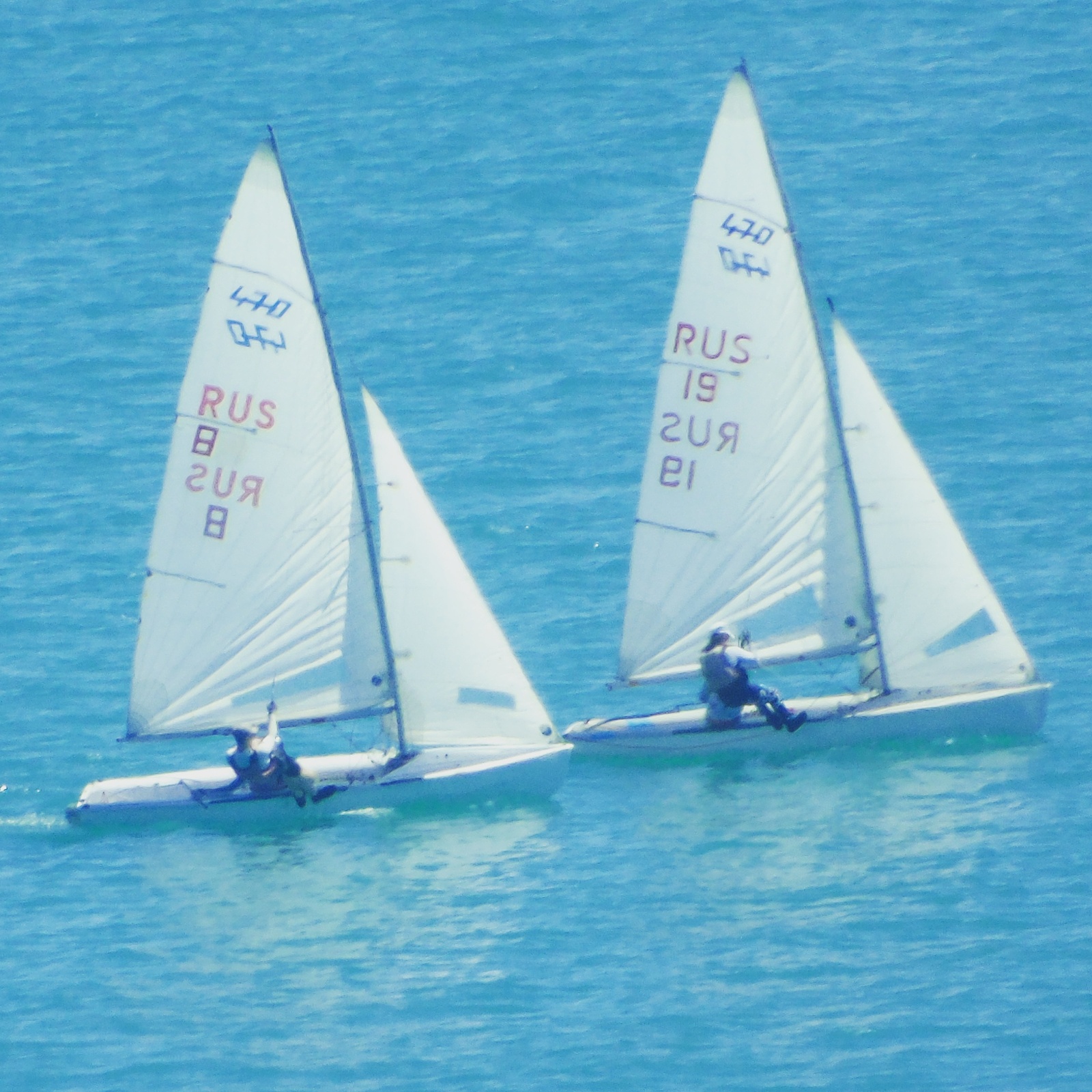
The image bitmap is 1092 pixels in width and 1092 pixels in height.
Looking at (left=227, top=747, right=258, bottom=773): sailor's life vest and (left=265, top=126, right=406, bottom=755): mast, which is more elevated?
(left=265, top=126, right=406, bottom=755): mast

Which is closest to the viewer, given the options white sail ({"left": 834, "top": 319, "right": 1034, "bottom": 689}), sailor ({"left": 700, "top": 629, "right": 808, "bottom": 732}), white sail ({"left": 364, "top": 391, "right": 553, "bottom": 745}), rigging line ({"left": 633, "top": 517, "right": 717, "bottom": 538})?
white sail ({"left": 364, "top": 391, "right": 553, "bottom": 745})

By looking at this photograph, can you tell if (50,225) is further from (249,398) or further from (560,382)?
(249,398)

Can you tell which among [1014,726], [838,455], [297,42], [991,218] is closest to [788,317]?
[838,455]

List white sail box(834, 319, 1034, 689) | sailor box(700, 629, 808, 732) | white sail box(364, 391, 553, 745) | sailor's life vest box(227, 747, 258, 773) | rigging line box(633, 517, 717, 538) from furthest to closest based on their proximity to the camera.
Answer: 1. rigging line box(633, 517, 717, 538)
2. white sail box(834, 319, 1034, 689)
3. sailor box(700, 629, 808, 732)
4. white sail box(364, 391, 553, 745)
5. sailor's life vest box(227, 747, 258, 773)

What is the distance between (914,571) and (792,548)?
1.46 metres

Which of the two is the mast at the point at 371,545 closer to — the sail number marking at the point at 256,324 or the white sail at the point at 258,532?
the white sail at the point at 258,532

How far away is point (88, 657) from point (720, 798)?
9119mm

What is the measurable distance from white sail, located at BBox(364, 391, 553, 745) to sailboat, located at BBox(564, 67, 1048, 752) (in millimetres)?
1744

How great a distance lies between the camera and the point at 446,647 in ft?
101

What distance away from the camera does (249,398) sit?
98.5ft

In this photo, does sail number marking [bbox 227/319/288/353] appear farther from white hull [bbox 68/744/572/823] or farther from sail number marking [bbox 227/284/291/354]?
white hull [bbox 68/744/572/823]

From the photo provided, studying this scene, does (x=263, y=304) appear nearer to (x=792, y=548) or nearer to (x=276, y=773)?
(x=276, y=773)

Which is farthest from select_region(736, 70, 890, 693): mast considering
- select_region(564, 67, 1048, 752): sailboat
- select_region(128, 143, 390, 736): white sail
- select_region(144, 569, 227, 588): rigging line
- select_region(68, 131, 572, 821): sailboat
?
select_region(144, 569, 227, 588): rigging line

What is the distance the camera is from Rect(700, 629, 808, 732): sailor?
104ft
